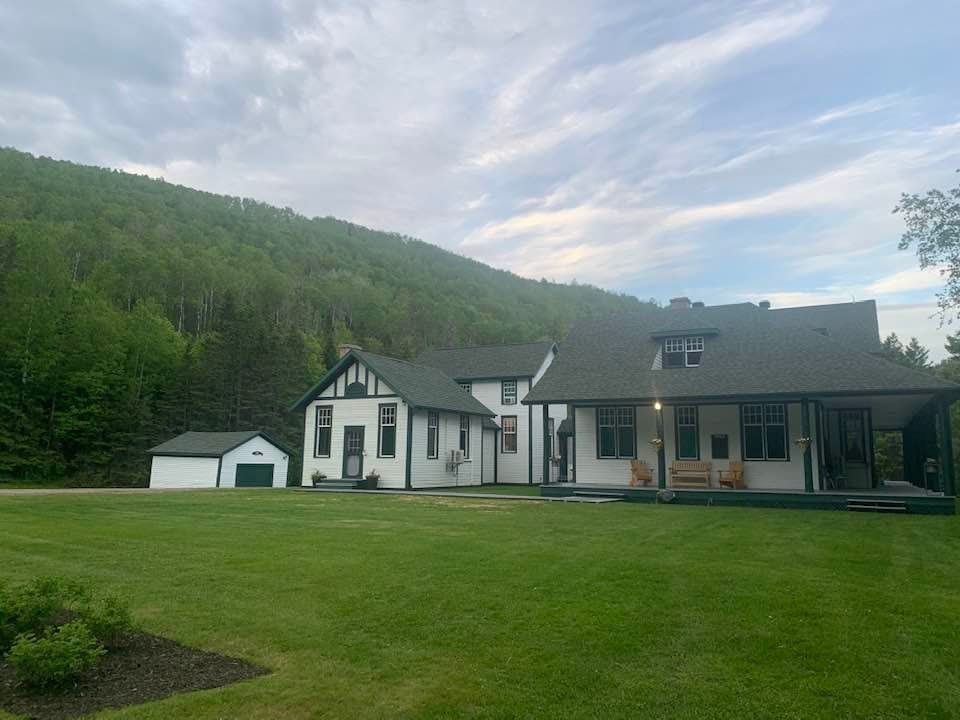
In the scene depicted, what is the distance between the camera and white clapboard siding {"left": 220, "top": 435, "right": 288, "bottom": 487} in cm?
3170

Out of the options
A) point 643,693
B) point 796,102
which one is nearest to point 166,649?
point 643,693

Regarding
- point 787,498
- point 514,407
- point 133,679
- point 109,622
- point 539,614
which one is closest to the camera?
point 133,679

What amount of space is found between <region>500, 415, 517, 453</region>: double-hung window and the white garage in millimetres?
11994

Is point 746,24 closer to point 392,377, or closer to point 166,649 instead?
point 166,649

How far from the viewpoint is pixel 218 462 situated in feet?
103

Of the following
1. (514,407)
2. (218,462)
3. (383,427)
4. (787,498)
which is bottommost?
(787,498)

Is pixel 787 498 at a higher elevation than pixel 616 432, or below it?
below

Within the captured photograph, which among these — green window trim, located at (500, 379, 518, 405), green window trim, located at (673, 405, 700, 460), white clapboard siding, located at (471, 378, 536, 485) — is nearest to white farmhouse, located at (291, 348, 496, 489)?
white clapboard siding, located at (471, 378, 536, 485)

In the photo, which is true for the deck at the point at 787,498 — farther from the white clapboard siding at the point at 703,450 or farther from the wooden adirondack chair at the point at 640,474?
the white clapboard siding at the point at 703,450

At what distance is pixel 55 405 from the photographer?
4181cm

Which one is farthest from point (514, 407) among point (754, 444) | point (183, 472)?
point (183, 472)

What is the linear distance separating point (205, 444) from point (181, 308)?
31.6m

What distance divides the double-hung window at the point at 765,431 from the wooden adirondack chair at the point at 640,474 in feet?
9.61

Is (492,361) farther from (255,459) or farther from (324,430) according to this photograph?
(255,459)
